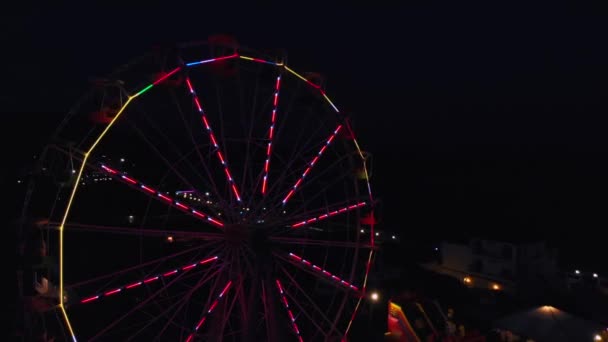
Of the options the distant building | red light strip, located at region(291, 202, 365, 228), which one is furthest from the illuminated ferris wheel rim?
the distant building

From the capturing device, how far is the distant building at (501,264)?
20.2 m

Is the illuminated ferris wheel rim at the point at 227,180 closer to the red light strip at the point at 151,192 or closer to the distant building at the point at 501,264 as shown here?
the red light strip at the point at 151,192

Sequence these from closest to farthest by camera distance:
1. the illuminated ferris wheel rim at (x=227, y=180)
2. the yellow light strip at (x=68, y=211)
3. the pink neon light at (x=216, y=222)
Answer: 1. the yellow light strip at (x=68, y=211)
2. the illuminated ferris wheel rim at (x=227, y=180)
3. the pink neon light at (x=216, y=222)

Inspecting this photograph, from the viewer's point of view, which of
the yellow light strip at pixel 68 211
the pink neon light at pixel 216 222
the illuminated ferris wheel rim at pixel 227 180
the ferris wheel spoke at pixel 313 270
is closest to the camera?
the yellow light strip at pixel 68 211

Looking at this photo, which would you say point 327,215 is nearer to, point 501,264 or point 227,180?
point 227,180

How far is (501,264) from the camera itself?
67.9ft

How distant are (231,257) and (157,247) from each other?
16.0 m

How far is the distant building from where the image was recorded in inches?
797

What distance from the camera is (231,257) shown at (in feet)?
27.5

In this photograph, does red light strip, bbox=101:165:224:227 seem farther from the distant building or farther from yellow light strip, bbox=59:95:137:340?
the distant building

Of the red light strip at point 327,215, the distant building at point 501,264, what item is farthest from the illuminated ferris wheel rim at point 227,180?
the distant building at point 501,264

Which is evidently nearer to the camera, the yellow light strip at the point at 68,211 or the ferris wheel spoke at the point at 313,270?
the yellow light strip at the point at 68,211

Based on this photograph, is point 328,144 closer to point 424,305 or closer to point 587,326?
point 424,305

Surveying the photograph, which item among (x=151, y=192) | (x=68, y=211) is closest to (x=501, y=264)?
(x=151, y=192)
